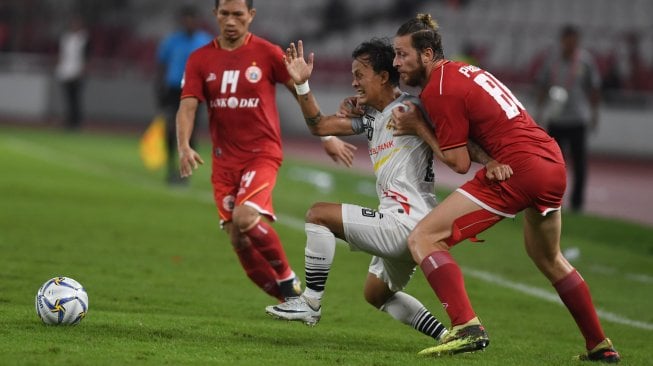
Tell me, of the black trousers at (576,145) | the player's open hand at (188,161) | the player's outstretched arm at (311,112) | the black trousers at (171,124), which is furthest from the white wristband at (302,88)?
the black trousers at (576,145)

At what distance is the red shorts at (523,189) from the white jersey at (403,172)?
0.32 meters

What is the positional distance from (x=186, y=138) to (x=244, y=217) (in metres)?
0.67

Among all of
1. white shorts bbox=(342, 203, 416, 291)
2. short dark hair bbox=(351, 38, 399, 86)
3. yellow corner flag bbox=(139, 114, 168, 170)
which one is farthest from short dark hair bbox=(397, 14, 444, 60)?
yellow corner flag bbox=(139, 114, 168, 170)

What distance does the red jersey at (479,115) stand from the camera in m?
6.49

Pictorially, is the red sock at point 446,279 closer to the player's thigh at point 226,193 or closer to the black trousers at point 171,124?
the player's thigh at point 226,193

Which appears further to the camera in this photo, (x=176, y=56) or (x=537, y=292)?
(x=176, y=56)

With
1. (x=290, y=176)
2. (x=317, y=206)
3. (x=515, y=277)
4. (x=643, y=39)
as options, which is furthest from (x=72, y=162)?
(x=643, y=39)

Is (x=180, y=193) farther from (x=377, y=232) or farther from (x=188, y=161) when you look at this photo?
(x=377, y=232)

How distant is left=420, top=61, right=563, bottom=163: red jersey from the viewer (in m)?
6.49

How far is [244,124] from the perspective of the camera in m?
8.42

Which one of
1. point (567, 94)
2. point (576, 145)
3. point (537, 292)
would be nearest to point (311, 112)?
point (537, 292)

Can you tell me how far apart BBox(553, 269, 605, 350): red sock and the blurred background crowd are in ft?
75.6

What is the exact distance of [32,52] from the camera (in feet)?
108

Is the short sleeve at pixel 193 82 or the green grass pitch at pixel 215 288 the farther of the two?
the short sleeve at pixel 193 82
